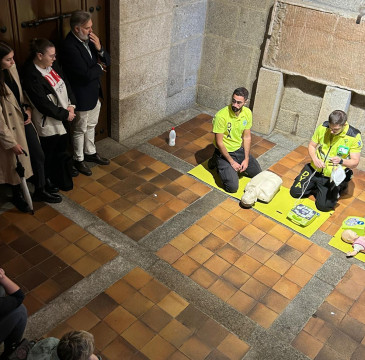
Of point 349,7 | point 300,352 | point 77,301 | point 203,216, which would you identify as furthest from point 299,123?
point 77,301

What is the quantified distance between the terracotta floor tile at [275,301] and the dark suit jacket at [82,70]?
3.01m

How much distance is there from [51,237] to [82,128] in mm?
1472

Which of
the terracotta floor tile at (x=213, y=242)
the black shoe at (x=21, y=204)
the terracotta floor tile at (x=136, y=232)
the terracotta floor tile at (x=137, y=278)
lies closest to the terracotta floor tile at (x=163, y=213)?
the terracotta floor tile at (x=136, y=232)

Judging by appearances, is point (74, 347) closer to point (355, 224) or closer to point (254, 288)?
point (254, 288)

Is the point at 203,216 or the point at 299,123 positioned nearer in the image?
the point at 203,216

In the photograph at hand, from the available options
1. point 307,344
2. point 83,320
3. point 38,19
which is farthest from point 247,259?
point 38,19

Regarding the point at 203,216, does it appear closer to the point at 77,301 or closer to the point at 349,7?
the point at 77,301

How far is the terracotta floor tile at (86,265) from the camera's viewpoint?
4.53m

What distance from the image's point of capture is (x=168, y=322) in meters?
4.12

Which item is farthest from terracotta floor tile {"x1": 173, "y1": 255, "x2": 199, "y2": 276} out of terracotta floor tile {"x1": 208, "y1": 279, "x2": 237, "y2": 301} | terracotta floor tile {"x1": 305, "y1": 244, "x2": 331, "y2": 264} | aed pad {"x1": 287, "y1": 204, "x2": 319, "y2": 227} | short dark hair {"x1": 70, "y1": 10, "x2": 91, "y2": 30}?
short dark hair {"x1": 70, "y1": 10, "x2": 91, "y2": 30}

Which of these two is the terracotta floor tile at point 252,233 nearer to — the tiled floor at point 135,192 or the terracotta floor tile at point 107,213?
the tiled floor at point 135,192

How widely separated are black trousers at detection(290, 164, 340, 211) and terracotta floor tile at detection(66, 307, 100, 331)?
305 cm

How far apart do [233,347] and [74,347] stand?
5.34ft

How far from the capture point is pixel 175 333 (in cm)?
404
